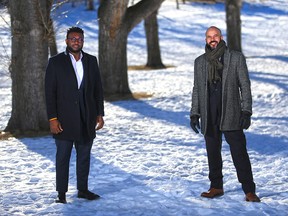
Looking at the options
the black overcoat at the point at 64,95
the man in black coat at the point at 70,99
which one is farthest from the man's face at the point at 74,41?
the black overcoat at the point at 64,95

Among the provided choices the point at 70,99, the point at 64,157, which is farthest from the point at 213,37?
the point at 64,157

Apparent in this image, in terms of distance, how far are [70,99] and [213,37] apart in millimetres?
1505

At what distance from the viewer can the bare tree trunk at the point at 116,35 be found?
1445 centimetres

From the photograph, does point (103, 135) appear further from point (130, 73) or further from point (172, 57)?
point (172, 57)

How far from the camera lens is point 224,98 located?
6.23 m

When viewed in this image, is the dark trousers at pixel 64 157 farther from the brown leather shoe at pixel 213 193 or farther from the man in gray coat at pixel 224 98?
the brown leather shoe at pixel 213 193

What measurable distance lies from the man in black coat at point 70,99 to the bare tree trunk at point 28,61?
4340mm

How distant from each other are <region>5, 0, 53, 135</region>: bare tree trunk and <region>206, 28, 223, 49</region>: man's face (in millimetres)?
→ 4879

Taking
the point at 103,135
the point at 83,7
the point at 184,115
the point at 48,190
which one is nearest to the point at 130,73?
the point at 184,115

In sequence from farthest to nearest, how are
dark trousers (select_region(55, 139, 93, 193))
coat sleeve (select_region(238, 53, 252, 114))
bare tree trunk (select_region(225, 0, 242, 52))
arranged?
bare tree trunk (select_region(225, 0, 242, 52)) < dark trousers (select_region(55, 139, 93, 193)) < coat sleeve (select_region(238, 53, 252, 114))

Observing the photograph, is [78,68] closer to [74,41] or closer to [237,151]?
[74,41]

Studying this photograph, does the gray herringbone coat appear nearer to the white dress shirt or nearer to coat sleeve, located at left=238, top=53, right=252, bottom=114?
coat sleeve, located at left=238, top=53, right=252, bottom=114

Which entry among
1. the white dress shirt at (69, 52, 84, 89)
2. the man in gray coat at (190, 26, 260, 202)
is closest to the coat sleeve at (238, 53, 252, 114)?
the man in gray coat at (190, 26, 260, 202)

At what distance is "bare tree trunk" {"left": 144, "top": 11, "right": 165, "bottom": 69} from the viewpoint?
71.4ft
